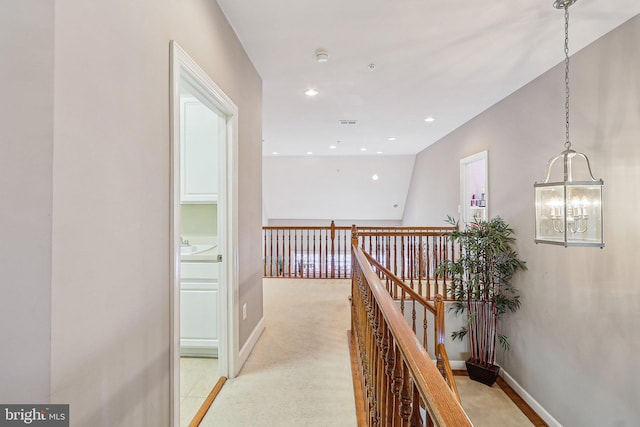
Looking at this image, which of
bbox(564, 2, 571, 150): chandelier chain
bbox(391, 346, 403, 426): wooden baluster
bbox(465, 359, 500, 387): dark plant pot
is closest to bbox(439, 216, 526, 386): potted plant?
bbox(465, 359, 500, 387): dark plant pot

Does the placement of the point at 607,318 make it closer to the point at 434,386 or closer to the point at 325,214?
the point at 434,386

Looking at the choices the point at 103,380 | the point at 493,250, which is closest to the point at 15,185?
the point at 103,380

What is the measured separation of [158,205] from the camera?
1.32 metres

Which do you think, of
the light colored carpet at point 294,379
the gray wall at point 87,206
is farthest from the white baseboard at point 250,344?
the gray wall at point 87,206

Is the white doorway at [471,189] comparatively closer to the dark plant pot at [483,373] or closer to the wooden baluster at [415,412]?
the dark plant pot at [483,373]

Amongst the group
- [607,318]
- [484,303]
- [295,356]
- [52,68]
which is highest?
[52,68]

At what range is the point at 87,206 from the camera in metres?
0.93

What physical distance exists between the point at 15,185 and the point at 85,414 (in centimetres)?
74

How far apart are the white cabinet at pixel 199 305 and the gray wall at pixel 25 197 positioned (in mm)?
1721

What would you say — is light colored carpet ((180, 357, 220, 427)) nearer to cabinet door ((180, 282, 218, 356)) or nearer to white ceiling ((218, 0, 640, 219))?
cabinet door ((180, 282, 218, 356))

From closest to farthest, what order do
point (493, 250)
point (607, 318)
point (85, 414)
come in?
point (85, 414), point (607, 318), point (493, 250)

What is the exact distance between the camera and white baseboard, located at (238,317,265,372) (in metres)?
2.44

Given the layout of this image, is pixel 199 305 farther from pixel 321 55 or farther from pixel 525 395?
pixel 525 395

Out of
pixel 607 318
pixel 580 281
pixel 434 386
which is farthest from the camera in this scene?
pixel 580 281
